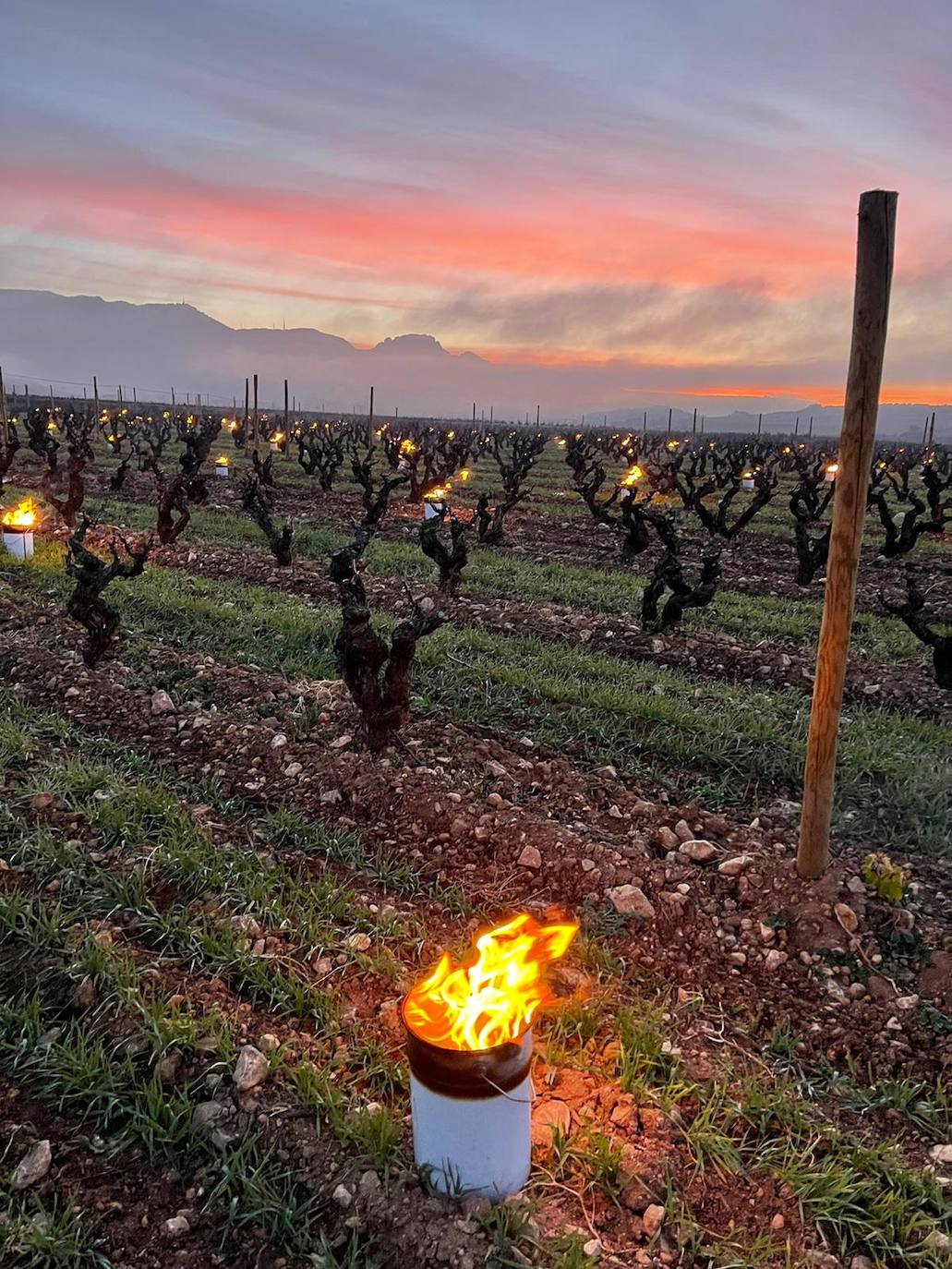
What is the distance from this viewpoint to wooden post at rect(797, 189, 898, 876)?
135 inches

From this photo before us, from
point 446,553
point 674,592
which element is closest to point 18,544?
point 446,553

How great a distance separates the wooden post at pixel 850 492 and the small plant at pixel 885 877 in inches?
9.0

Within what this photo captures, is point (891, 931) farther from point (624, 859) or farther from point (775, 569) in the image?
point (775, 569)

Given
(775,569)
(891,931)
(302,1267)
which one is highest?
(775,569)

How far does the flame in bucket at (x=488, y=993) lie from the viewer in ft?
7.90

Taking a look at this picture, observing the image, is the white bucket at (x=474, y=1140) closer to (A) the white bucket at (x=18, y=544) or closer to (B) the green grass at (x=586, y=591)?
(B) the green grass at (x=586, y=591)

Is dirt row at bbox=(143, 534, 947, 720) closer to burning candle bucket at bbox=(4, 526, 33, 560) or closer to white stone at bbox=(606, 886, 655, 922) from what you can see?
burning candle bucket at bbox=(4, 526, 33, 560)

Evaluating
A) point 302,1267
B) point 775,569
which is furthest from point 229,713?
point 775,569

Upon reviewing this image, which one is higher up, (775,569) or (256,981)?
(775,569)

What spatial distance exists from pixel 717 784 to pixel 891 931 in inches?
71.3

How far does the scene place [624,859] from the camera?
173 inches

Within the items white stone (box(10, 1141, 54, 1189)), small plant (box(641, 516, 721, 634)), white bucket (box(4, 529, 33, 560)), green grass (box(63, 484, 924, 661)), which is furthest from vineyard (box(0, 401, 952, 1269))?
white bucket (box(4, 529, 33, 560))

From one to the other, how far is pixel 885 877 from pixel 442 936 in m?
2.24

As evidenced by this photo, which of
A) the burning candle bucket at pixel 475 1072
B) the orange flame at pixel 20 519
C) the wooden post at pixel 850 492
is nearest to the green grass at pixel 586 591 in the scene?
the orange flame at pixel 20 519
